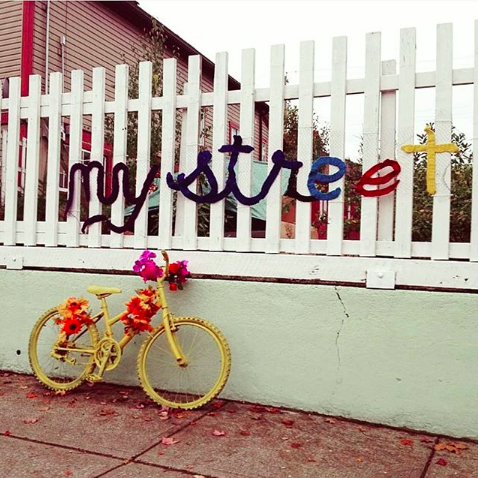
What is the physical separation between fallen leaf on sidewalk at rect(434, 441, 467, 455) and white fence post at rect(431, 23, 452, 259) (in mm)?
1164

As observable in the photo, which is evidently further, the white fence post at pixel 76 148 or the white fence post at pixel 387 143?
the white fence post at pixel 76 148

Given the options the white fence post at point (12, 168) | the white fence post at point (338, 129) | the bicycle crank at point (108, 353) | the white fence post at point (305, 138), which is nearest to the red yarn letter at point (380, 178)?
the white fence post at point (338, 129)

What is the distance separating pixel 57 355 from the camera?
15.0 feet

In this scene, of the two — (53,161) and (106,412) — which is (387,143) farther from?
(53,161)

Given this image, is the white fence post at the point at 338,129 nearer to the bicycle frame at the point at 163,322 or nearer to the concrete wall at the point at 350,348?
the concrete wall at the point at 350,348

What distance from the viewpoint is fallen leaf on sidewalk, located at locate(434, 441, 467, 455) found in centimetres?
346

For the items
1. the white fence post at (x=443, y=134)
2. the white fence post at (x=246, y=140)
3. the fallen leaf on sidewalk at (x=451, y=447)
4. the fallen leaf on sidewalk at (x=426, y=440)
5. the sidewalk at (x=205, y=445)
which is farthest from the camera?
the white fence post at (x=246, y=140)

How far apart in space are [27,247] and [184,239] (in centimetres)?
155

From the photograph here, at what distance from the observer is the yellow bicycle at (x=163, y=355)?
415 centimetres

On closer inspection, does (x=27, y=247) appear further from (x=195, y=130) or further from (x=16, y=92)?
(x=195, y=130)

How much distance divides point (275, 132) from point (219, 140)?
1.53ft

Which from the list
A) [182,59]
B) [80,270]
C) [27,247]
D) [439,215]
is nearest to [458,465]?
[439,215]

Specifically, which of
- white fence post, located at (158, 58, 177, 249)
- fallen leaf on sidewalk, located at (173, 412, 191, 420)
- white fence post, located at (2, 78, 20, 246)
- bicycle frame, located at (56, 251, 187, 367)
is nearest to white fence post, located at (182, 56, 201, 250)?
white fence post, located at (158, 58, 177, 249)

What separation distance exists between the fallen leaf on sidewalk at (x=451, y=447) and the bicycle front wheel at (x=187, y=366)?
4.72 feet
